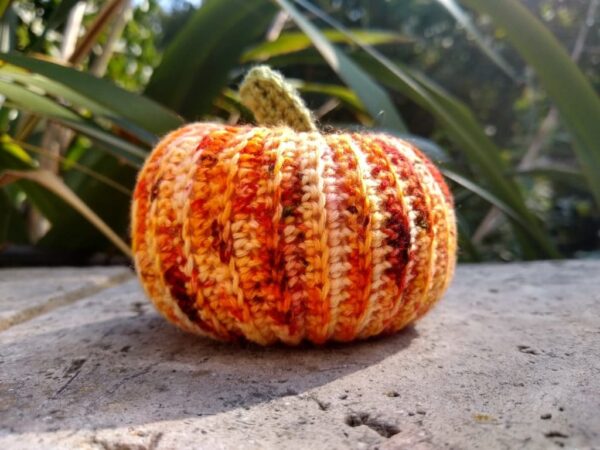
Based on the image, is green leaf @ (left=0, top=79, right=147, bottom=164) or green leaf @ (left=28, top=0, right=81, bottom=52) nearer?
green leaf @ (left=0, top=79, right=147, bottom=164)

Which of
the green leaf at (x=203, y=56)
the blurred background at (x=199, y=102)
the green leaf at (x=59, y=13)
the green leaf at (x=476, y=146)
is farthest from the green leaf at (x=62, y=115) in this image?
the green leaf at (x=476, y=146)

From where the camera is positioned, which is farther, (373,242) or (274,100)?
(274,100)

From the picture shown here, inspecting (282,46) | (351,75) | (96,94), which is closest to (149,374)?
(96,94)

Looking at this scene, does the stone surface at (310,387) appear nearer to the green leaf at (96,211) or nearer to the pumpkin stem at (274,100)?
the pumpkin stem at (274,100)

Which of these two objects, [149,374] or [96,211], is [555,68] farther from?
[96,211]

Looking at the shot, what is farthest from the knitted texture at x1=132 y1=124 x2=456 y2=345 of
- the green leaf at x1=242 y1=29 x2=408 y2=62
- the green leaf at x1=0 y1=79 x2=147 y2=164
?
the green leaf at x1=242 y1=29 x2=408 y2=62

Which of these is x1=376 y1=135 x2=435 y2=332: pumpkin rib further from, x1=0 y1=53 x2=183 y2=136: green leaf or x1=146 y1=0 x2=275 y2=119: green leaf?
x1=146 y1=0 x2=275 y2=119: green leaf
